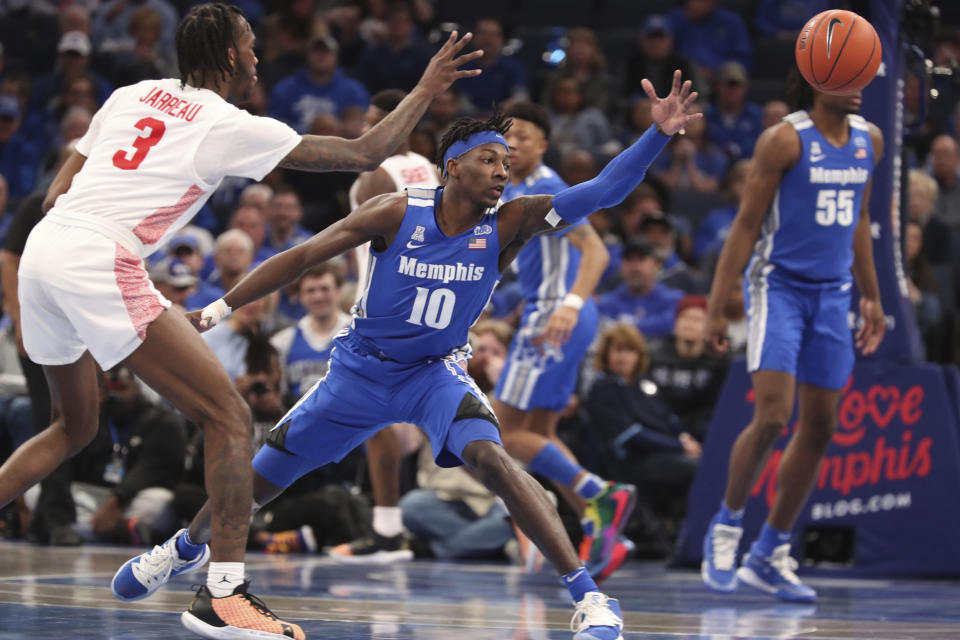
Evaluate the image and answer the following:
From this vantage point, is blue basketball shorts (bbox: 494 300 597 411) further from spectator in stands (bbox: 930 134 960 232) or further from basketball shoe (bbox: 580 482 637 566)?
spectator in stands (bbox: 930 134 960 232)

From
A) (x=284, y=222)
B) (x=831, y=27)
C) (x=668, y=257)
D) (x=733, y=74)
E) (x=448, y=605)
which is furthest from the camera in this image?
(x=733, y=74)

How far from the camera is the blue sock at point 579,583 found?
4.80 meters

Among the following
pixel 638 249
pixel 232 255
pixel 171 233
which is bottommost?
pixel 171 233

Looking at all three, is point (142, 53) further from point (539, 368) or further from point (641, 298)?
point (539, 368)

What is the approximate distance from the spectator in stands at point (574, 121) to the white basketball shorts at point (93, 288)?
27.4 ft

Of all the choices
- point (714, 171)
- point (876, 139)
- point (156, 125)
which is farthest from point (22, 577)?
point (714, 171)

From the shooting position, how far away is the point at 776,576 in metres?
6.72

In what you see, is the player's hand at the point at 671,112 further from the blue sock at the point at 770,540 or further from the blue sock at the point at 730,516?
the blue sock at the point at 770,540

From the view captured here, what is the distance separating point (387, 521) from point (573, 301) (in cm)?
194

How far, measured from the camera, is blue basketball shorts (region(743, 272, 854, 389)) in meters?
6.57

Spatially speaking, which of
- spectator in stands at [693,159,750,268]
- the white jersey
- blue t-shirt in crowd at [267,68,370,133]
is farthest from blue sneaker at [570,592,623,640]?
blue t-shirt in crowd at [267,68,370,133]

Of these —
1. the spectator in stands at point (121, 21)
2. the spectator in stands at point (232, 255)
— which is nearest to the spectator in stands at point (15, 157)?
the spectator in stands at point (121, 21)

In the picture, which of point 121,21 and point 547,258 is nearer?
point 547,258

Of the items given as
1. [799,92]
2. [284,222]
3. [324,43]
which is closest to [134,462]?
[284,222]
